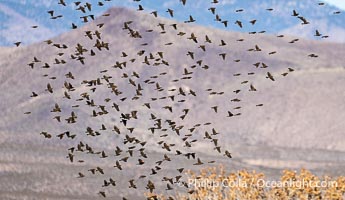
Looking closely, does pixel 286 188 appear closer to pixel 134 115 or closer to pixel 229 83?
pixel 134 115

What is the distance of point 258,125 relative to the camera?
381 feet

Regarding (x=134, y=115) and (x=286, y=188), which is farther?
(x=286, y=188)

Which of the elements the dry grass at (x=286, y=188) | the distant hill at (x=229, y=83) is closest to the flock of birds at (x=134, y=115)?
the dry grass at (x=286, y=188)

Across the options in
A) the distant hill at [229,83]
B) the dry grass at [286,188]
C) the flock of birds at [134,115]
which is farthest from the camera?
the distant hill at [229,83]

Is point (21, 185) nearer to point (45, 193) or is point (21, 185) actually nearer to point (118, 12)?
point (45, 193)

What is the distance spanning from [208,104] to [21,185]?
59.1m

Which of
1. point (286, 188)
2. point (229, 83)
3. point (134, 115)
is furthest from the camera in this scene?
point (229, 83)

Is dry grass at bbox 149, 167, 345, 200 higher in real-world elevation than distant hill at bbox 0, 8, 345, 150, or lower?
higher

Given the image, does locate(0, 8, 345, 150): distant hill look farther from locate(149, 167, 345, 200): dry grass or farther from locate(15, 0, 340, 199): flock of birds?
locate(149, 167, 345, 200): dry grass

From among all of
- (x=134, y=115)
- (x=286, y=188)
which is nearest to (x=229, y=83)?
(x=286, y=188)

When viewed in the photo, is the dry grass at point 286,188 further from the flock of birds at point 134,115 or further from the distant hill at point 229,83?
the distant hill at point 229,83

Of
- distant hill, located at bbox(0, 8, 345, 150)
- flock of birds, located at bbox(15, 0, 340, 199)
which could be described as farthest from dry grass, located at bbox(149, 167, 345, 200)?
distant hill, located at bbox(0, 8, 345, 150)

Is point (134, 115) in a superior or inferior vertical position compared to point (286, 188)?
superior

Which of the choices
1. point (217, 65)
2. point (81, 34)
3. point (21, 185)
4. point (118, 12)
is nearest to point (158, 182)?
point (21, 185)
